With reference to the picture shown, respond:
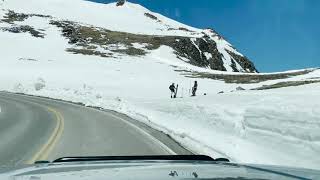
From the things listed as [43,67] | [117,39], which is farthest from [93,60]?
[117,39]

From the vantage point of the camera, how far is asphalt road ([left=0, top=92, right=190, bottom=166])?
49.9 feet

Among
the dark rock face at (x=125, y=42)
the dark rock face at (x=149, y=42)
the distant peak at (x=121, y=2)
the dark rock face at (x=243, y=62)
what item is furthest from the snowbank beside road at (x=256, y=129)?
the distant peak at (x=121, y=2)

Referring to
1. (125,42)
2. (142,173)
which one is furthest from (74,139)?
(125,42)

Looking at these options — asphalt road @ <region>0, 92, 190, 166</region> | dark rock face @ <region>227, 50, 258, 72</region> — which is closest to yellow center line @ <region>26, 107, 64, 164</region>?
asphalt road @ <region>0, 92, 190, 166</region>

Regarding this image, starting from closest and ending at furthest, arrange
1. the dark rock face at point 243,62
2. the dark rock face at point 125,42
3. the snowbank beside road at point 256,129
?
the snowbank beside road at point 256,129 → the dark rock face at point 125,42 → the dark rock face at point 243,62

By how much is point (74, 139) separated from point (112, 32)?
118 meters

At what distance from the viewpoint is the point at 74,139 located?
18547mm

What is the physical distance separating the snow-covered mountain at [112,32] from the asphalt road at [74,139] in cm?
7742

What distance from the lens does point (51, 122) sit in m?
25.2

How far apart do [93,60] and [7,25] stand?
37474 millimetres

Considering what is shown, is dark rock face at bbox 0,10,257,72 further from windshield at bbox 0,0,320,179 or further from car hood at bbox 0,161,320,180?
car hood at bbox 0,161,320,180

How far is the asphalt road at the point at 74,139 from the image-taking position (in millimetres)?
15195

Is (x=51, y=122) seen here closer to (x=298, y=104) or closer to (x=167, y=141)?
(x=167, y=141)

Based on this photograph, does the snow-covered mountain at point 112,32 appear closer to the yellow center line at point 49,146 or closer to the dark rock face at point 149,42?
the dark rock face at point 149,42
